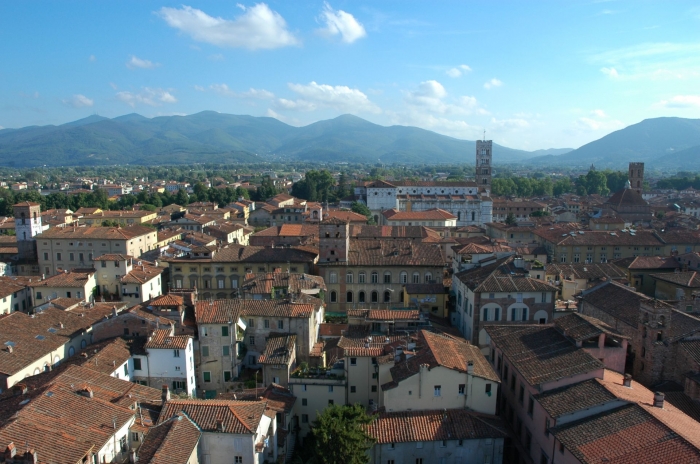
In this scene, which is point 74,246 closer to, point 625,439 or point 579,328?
point 579,328

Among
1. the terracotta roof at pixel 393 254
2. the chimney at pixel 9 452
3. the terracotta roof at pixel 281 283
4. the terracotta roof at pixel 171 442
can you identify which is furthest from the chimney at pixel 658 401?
Answer: the terracotta roof at pixel 393 254

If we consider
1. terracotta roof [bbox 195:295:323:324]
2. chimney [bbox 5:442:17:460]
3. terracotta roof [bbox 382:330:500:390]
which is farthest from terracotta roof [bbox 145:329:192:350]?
chimney [bbox 5:442:17:460]

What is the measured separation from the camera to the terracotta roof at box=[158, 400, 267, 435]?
22.3 meters

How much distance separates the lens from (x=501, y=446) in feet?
79.4

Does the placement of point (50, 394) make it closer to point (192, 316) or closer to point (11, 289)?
point (192, 316)

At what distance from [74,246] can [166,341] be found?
135ft

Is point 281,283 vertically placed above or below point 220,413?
above

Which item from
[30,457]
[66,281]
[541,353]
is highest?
[30,457]

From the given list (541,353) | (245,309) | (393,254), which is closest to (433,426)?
(541,353)

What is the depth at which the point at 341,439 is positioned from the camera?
21.3 metres

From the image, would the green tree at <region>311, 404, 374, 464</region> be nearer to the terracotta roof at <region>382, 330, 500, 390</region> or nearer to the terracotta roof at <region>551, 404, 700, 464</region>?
the terracotta roof at <region>382, 330, 500, 390</region>

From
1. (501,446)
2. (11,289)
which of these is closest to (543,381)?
(501,446)

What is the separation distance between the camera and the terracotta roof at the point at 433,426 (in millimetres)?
23750

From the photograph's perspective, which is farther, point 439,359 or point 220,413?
point 439,359
